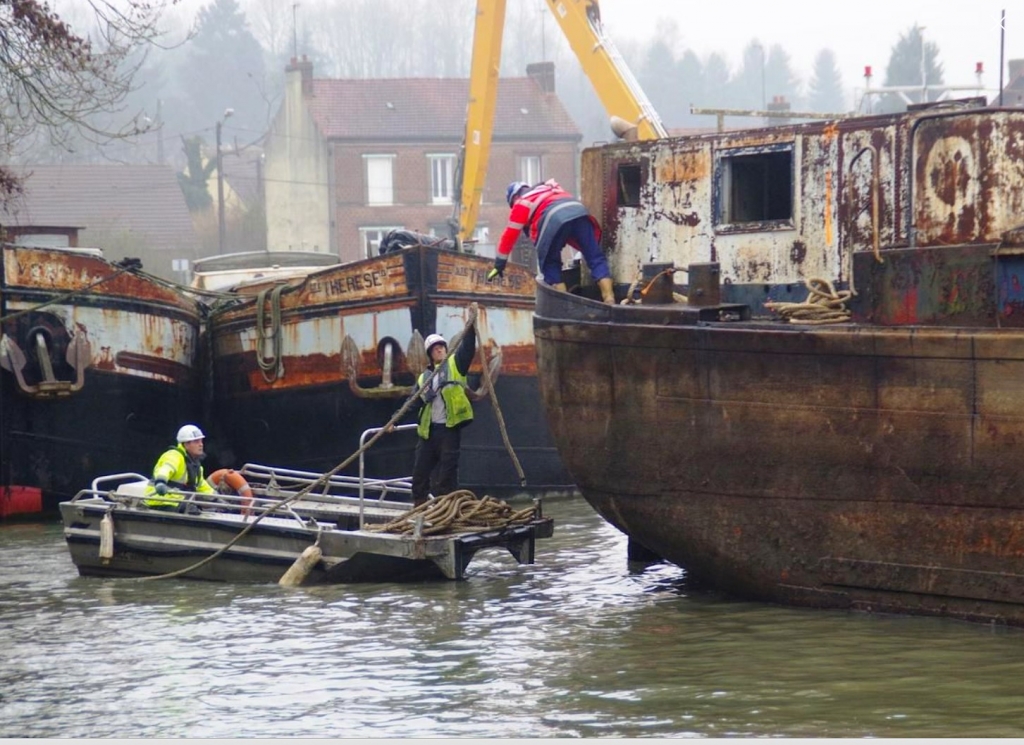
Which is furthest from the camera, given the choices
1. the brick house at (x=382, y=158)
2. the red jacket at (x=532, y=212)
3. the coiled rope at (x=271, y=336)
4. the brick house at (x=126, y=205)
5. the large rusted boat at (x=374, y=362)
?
the brick house at (x=126, y=205)

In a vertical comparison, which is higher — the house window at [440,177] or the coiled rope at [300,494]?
the house window at [440,177]

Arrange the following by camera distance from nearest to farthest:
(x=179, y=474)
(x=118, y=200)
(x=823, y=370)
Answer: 1. (x=823, y=370)
2. (x=179, y=474)
3. (x=118, y=200)

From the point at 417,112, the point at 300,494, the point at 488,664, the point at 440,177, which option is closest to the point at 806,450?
the point at 488,664

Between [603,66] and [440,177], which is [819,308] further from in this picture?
[440,177]

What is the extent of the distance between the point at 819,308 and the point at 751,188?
1.63 metres

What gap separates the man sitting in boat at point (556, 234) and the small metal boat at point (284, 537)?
172 cm

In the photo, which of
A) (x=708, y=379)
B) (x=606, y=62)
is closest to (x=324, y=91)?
(x=606, y=62)

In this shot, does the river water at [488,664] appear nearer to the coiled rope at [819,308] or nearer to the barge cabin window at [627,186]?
the coiled rope at [819,308]

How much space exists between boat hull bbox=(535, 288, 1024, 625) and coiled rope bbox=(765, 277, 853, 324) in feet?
0.74

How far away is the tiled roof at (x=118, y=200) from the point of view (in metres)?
50.9

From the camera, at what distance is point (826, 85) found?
125000mm

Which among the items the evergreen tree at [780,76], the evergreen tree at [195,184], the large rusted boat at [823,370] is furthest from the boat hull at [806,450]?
the evergreen tree at [780,76]

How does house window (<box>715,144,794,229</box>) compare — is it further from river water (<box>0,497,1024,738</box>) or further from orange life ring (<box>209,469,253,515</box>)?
orange life ring (<box>209,469,253,515</box>)

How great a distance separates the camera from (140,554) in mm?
12117
